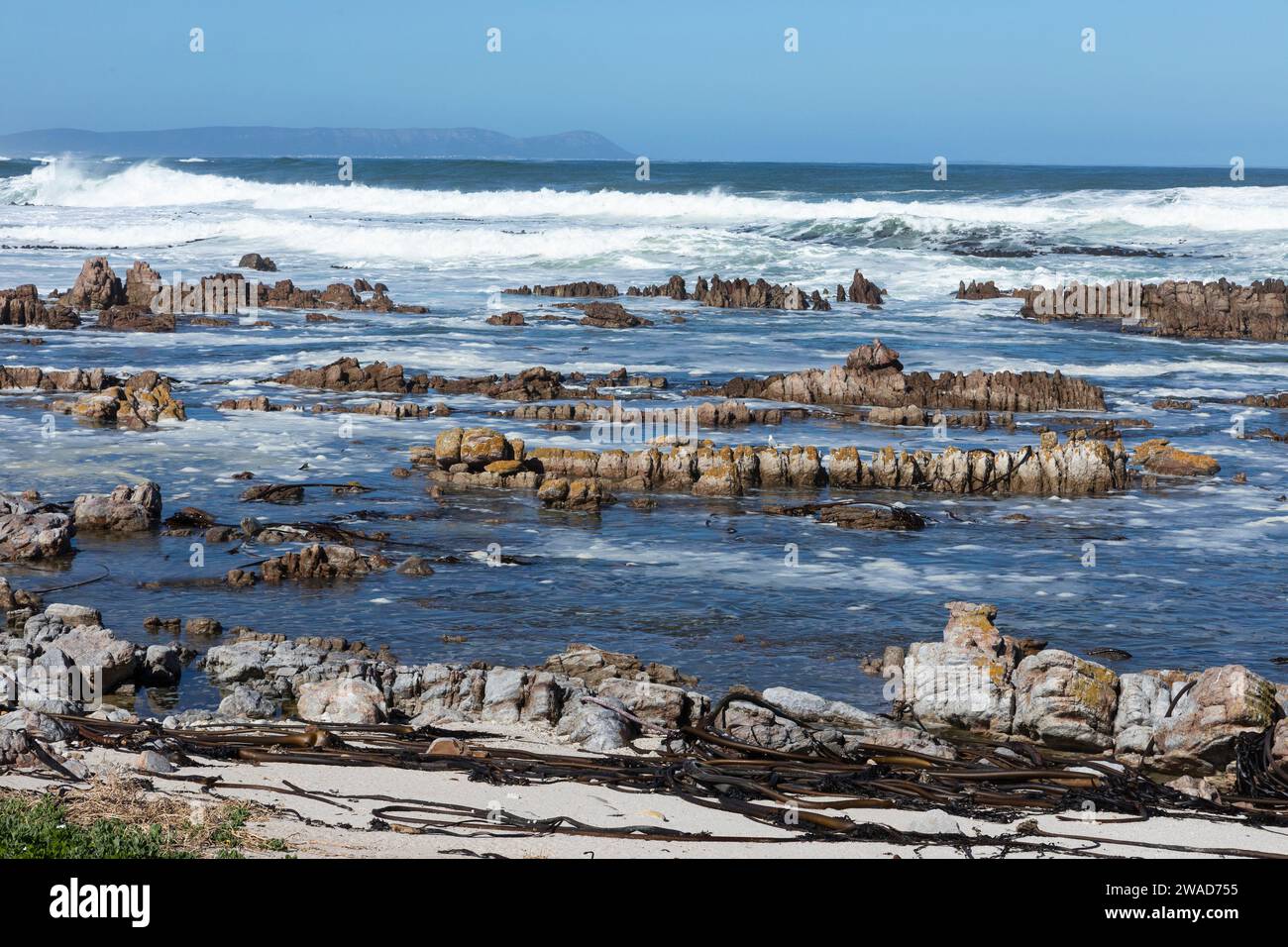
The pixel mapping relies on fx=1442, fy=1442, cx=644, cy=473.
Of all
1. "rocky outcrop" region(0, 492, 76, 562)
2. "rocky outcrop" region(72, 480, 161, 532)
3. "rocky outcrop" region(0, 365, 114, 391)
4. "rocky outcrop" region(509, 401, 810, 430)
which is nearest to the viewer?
"rocky outcrop" region(0, 492, 76, 562)

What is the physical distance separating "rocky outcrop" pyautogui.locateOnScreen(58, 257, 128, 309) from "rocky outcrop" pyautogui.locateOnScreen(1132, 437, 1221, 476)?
22595 millimetres

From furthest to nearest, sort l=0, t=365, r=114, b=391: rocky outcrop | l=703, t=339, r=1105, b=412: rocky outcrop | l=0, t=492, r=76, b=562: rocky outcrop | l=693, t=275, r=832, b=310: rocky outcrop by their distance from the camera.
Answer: l=693, t=275, r=832, b=310: rocky outcrop < l=703, t=339, r=1105, b=412: rocky outcrop < l=0, t=365, r=114, b=391: rocky outcrop < l=0, t=492, r=76, b=562: rocky outcrop

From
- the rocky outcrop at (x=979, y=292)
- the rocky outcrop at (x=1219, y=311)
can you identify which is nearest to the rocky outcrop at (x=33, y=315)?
the rocky outcrop at (x=979, y=292)

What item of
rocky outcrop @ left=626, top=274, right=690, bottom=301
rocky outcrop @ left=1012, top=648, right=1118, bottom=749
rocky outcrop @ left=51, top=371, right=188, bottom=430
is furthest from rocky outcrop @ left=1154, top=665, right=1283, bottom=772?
rocky outcrop @ left=626, top=274, right=690, bottom=301

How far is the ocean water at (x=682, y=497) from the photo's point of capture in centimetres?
1078

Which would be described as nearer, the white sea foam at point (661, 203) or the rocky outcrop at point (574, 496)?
the rocky outcrop at point (574, 496)

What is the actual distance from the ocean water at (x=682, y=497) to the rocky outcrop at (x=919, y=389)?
1.02m

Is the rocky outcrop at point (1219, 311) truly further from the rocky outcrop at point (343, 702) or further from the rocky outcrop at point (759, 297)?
the rocky outcrop at point (343, 702)

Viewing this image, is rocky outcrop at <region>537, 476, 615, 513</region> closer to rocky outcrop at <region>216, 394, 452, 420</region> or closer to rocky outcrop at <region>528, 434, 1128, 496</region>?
rocky outcrop at <region>528, 434, 1128, 496</region>

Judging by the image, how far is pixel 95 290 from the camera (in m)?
31.2

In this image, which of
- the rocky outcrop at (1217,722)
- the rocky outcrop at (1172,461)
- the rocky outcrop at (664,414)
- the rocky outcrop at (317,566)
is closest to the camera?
the rocky outcrop at (1217,722)

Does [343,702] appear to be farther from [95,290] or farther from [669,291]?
[669,291]

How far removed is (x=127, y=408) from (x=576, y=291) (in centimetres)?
1867

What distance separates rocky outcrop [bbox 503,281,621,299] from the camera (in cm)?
3619
